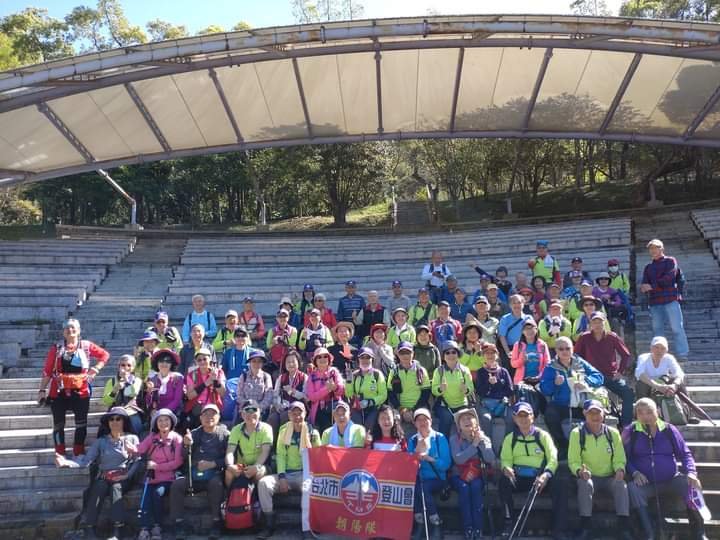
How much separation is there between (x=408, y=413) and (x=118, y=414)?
3.51 metres

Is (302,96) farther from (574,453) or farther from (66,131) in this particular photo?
(574,453)

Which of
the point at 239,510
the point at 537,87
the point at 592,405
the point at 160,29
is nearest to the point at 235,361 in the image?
the point at 239,510

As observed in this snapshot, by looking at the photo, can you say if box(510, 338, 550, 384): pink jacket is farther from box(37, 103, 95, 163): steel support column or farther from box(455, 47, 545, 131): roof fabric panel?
box(37, 103, 95, 163): steel support column

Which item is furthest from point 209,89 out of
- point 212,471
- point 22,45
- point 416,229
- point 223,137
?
point 22,45

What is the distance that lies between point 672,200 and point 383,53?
72.1ft

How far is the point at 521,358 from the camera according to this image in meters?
7.98

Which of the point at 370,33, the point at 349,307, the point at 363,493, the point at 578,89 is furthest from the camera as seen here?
the point at 578,89

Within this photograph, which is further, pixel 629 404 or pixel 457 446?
pixel 629 404

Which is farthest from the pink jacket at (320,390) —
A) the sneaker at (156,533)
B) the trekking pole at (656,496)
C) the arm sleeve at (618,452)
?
the trekking pole at (656,496)

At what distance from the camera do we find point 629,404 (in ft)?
24.3

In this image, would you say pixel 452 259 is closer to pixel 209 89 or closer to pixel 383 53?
pixel 383 53

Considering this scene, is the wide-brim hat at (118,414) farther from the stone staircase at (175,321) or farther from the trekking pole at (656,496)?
the trekking pole at (656,496)

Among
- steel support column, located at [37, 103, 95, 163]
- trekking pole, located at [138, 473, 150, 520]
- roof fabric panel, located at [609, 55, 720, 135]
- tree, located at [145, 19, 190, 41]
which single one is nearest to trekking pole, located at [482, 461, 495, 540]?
trekking pole, located at [138, 473, 150, 520]

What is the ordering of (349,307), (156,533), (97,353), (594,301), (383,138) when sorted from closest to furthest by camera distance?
(156,533)
(97,353)
(594,301)
(349,307)
(383,138)
